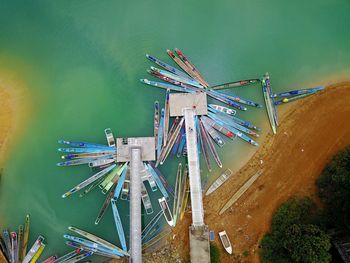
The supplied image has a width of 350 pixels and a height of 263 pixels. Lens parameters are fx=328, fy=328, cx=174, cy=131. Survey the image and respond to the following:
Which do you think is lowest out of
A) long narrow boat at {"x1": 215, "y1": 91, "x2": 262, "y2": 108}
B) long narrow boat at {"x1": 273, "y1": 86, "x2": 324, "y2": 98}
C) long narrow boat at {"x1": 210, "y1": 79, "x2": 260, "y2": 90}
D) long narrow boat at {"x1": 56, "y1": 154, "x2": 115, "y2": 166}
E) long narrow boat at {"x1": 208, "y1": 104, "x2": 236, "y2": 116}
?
long narrow boat at {"x1": 56, "y1": 154, "x2": 115, "y2": 166}

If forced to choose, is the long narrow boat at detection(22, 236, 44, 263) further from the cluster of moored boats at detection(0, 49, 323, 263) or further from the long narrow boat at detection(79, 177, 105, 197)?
the long narrow boat at detection(79, 177, 105, 197)

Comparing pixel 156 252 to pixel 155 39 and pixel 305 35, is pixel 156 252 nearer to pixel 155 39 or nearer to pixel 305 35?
pixel 155 39

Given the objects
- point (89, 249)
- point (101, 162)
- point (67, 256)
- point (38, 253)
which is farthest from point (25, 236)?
point (101, 162)

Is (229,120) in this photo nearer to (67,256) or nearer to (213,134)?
(213,134)

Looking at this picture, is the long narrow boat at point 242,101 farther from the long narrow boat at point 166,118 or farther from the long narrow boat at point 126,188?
the long narrow boat at point 126,188

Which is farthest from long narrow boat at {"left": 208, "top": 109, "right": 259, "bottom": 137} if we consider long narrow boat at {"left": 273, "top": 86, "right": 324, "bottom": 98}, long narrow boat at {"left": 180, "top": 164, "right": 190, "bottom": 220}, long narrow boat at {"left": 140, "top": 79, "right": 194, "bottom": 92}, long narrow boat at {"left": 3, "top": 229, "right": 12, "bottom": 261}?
long narrow boat at {"left": 3, "top": 229, "right": 12, "bottom": 261}

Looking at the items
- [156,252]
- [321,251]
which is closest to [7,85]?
[156,252]

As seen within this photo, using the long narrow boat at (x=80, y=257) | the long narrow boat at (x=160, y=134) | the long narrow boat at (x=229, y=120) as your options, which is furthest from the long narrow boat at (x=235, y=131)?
the long narrow boat at (x=80, y=257)
